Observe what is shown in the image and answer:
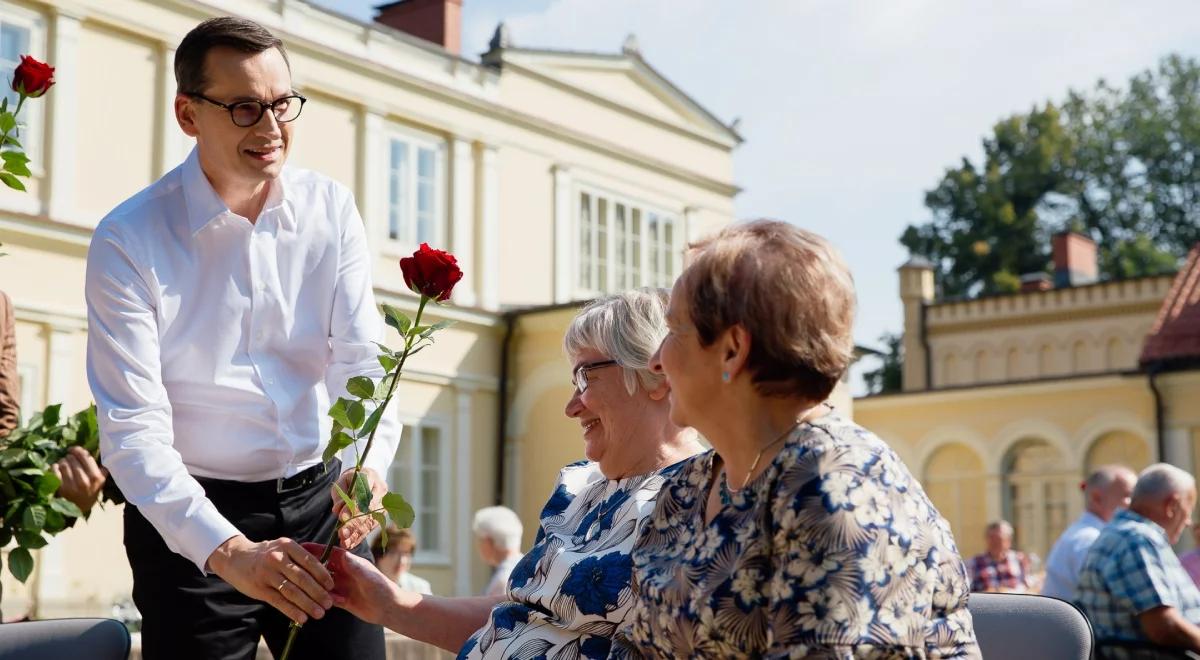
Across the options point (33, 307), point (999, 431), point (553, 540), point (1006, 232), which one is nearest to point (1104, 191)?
point (1006, 232)

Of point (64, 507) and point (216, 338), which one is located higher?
point (216, 338)

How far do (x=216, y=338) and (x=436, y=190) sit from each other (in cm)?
1793

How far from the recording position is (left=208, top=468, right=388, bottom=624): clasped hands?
2543 millimetres

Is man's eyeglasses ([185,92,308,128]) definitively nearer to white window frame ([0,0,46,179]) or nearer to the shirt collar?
the shirt collar

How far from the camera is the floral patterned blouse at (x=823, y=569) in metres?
1.89

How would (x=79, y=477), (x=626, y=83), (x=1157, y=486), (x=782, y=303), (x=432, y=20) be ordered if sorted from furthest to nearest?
1. (x=626, y=83)
2. (x=432, y=20)
3. (x=1157, y=486)
4. (x=79, y=477)
5. (x=782, y=303)

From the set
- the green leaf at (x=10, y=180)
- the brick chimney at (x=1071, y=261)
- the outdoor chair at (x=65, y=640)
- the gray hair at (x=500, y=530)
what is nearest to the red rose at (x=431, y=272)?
the outdoor chair at (x=65, y=640)

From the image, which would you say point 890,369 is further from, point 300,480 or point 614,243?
point 300,480

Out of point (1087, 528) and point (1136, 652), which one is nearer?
point (1136, 652)

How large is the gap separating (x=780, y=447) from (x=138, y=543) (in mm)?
1388

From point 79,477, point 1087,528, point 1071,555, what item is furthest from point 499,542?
point 79,477

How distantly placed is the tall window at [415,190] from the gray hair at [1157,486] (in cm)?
1382

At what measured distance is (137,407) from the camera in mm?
2736

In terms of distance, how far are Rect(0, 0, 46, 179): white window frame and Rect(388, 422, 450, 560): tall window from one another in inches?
237
